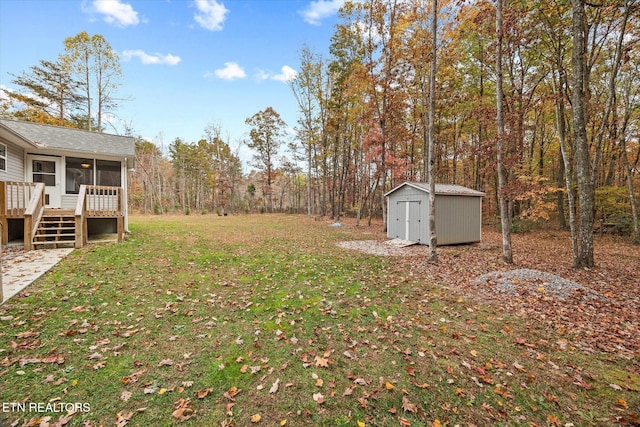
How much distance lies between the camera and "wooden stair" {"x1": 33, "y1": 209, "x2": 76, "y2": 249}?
761 centimetres

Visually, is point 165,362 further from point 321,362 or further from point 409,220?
point 409,220

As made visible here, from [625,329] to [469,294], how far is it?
209 cm

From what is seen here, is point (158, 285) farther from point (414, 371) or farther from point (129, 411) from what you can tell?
point (414, 371)

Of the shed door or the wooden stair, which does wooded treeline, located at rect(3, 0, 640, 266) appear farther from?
the wooden stair

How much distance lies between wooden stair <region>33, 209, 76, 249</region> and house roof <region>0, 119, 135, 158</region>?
8.10 feet

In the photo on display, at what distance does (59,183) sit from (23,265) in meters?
6.09

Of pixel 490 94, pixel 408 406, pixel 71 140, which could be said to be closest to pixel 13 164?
pixel 71 140

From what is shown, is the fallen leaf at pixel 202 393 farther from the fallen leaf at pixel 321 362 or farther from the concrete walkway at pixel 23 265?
the concrete walkway at pixel 23 265

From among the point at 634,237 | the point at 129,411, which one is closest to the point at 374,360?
the point at 129,411

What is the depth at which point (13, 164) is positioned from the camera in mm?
8711

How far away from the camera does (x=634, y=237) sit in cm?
1169

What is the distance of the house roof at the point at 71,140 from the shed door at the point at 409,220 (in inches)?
486

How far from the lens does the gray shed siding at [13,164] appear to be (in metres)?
8.26

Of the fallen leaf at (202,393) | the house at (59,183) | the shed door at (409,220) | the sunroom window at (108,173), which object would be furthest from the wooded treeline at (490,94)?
the sunroom window at (108,173)
